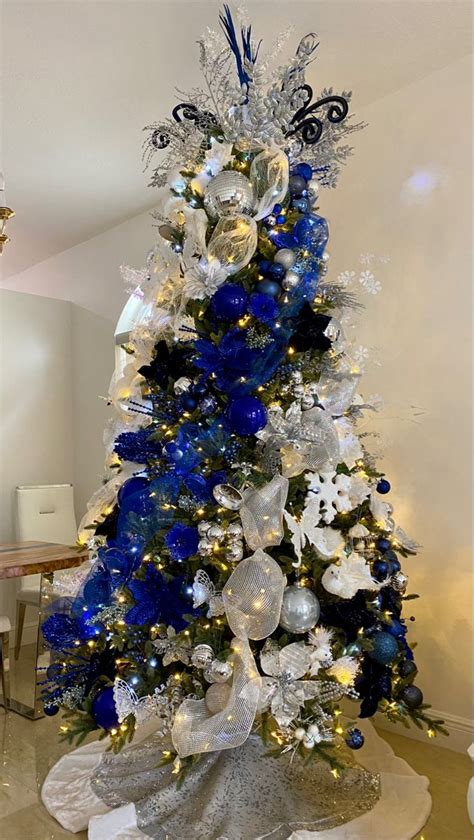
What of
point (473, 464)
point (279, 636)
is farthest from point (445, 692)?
point (279, 636)

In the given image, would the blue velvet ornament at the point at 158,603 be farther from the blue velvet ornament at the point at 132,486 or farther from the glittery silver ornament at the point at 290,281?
the glittery silver ornament at the point at 290,281

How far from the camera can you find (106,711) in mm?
1792

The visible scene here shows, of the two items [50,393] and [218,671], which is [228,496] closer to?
[218,671]

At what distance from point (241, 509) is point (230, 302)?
606 millimetres

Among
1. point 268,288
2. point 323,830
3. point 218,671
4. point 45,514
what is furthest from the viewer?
point 45,514

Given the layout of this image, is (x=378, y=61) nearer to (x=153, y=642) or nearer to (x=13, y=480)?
(x=153, y=642)

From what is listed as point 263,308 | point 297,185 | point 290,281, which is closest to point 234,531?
point 263,308

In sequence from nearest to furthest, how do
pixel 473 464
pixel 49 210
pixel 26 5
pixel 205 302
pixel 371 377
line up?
pixel 205 302 → pixel 26 5 → pixel 473 464 → pixel 371 377 → pixel 49 210

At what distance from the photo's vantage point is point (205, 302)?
1.91 meters

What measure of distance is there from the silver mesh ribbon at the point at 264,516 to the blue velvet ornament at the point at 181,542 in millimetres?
153

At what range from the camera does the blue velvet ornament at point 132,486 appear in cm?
194

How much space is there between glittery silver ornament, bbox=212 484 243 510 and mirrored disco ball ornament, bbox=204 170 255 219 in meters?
0.83

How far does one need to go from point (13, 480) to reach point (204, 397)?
286 centimetres

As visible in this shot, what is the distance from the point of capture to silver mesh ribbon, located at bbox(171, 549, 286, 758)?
161 cm
